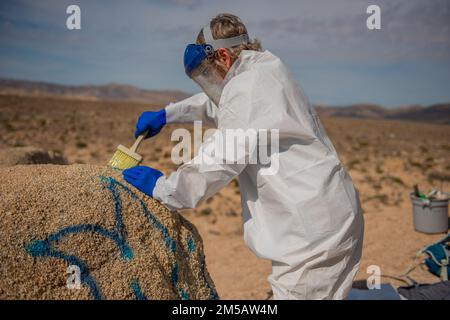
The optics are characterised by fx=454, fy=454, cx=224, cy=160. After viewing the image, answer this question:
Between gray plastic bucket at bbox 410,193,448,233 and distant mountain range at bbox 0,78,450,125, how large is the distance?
3226 inches

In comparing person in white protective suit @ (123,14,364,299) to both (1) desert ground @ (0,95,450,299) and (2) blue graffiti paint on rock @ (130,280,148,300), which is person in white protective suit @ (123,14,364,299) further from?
(1) desert ground @ (0,95,450,299)

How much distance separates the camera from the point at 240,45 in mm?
2443

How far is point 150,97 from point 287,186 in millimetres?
122437

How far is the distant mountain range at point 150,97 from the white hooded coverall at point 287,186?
86.4m

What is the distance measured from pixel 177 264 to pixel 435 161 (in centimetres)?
1550

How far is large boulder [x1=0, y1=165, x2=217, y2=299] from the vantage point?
2.14m

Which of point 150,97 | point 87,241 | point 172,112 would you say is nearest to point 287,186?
point 87,241

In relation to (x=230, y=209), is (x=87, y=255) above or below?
above

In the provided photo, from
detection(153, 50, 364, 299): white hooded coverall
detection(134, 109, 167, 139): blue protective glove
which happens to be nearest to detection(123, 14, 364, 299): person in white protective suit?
detection(153, 50, 364, 299): white hooded coverall

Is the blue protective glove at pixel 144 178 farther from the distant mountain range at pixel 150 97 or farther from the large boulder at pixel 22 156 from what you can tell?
the distant mountain range at pixel 150 97

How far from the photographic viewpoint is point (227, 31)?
2.40 meters

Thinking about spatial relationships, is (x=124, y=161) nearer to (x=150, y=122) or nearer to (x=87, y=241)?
(x=150, y=122)
